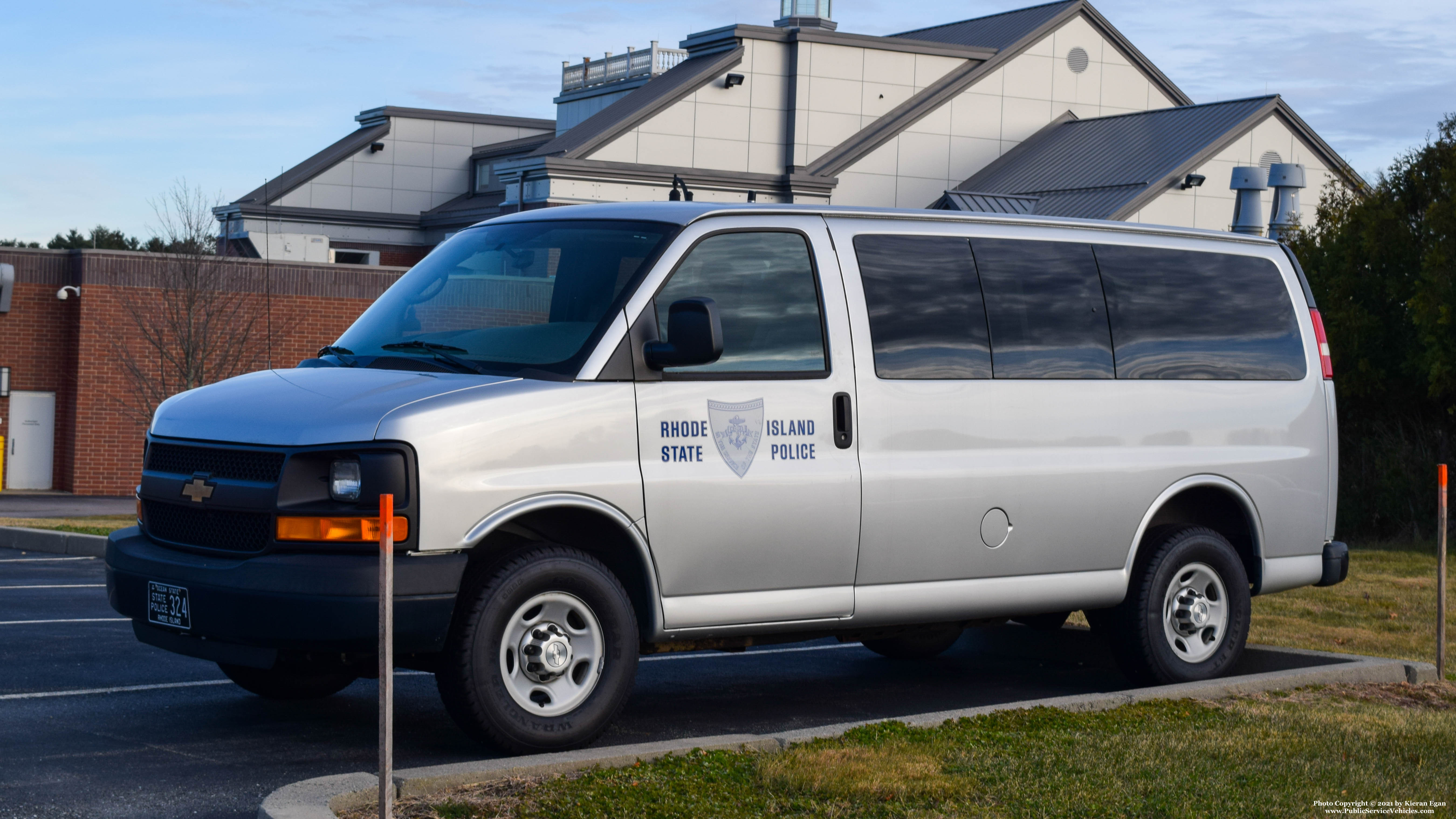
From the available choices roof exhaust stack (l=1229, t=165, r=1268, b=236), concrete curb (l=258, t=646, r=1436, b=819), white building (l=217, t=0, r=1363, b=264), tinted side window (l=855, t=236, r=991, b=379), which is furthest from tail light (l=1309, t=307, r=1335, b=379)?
white building (l=217, t=0, r=1363, b=264)

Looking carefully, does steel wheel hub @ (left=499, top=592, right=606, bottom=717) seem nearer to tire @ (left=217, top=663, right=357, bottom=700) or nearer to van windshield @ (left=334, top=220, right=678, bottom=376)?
van windshield @ (left=334, top=220, right=678, bottom=376)

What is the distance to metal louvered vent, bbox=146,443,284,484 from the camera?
6613 millimetres

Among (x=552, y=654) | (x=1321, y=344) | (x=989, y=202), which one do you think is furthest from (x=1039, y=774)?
(x=989, y=202)

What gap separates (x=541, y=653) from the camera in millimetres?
6727

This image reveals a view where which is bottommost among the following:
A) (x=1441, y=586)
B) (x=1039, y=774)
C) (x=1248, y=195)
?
(x=1039, y=774)

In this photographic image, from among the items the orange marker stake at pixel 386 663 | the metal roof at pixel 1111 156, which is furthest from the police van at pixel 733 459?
the metal roof at pixel 1111 156

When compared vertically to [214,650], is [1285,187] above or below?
above

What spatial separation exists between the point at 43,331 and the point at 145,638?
28158 millimetres

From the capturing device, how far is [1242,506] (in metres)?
9.16

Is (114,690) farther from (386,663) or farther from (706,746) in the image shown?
(386,663)

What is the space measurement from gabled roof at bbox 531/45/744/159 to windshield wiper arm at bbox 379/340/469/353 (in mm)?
30072

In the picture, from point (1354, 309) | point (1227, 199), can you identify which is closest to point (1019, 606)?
point (1354, 309)

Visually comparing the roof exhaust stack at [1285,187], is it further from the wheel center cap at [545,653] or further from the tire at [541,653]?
the wheel center cap at [545,653]

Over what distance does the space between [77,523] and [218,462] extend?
1592cm
